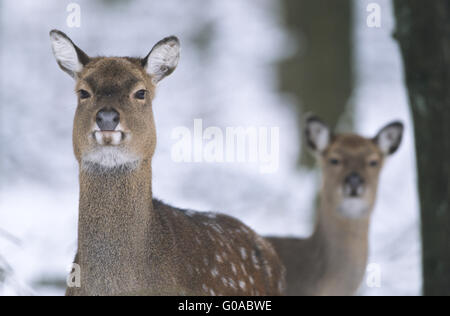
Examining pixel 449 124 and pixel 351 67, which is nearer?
pixel 449 124

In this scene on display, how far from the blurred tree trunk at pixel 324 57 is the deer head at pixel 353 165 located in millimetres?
2167

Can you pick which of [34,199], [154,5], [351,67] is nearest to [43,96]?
[34,199]

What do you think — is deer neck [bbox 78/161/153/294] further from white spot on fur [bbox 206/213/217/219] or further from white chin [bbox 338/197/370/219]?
white chin [bbox 338/197/370/219]

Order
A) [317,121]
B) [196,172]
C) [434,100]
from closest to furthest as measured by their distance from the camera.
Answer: [434,100]
[317,121]
[196,172]

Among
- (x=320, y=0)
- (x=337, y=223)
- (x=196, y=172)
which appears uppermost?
(x=320, y=0)

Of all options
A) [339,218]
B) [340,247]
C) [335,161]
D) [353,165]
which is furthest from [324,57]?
[340,247]

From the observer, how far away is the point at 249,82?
11594mm

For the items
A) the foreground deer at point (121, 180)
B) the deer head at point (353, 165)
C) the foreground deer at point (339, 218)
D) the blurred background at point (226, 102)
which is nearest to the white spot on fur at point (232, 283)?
the foreground deer at point (121, 180)

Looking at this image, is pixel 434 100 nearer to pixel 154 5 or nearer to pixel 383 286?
pixel 383 286

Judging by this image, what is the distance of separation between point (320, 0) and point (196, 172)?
2.75 meters

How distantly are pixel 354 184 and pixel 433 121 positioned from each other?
2.11 metres

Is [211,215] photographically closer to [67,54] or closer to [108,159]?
[108,159]

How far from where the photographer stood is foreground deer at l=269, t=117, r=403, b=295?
7.86 metres
